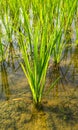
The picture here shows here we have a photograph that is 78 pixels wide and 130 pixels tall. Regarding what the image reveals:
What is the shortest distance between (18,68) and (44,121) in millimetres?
1036

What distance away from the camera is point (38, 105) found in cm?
202

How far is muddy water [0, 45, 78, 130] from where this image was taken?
1.84m

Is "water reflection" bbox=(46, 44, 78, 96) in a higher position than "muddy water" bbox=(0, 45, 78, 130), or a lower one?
higher

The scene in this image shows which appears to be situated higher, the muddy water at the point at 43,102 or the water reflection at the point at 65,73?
the water reflection at the point at 65,73

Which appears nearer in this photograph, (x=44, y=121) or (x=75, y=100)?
(x=44, y=121)

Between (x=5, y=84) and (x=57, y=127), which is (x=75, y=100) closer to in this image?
(x=57, y=127)

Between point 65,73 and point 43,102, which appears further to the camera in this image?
point 65,73

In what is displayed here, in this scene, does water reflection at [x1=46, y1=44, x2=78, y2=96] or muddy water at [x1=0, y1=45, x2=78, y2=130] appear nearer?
muddy water at [x1=0, y1=45, x2=78, y2=130]

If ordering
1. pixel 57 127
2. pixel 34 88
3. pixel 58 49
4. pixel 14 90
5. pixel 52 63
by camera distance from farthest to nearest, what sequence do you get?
1. pixel 52 63
2. pixel 58 49
3. pixel 14 90
4. pixel 34 88
5. pixel 57 127

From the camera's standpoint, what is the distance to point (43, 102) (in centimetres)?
210

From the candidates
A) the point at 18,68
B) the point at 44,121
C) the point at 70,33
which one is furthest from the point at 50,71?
the point at 70,33

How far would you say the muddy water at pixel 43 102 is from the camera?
184cm

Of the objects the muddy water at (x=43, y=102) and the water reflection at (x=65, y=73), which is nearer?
the muddy water at (x=43, y=102)

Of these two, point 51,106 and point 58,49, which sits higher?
point 58,49
